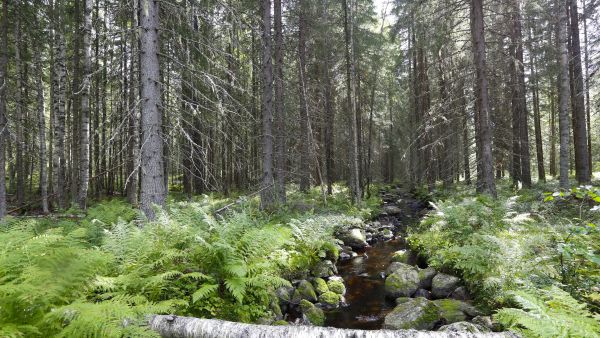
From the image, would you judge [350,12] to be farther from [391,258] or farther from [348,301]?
[348,301]

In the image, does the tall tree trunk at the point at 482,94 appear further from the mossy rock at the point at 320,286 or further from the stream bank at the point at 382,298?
the mossy rock at the point at 320,286

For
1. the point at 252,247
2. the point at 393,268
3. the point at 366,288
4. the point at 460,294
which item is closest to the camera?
the point at 252,247

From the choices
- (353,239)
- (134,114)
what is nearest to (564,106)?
(353,239)

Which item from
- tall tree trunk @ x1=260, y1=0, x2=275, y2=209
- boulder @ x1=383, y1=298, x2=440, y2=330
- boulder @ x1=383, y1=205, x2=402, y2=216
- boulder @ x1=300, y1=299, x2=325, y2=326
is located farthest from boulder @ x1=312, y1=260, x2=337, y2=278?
boulder @ x1=383, y1=205, x2=402, y2=216

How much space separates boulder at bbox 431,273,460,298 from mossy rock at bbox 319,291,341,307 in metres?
1.88

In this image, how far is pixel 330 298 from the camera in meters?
6.43

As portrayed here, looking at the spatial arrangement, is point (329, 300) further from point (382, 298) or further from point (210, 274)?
point (210, 274)

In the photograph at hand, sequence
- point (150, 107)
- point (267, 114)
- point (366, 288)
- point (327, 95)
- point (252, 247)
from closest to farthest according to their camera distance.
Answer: point (252, 247), point (150, 107), point (366, 288), point (267, 114), point (327, 95)

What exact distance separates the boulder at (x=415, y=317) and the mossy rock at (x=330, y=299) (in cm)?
128

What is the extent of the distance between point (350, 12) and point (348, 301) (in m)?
13.6

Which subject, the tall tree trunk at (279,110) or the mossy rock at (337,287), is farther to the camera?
the tall tree trunk at (279,110)

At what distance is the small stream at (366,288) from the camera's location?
226 inches

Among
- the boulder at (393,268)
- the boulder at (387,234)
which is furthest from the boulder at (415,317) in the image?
the boulder at (387,234)

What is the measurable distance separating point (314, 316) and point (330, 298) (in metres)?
0.92
